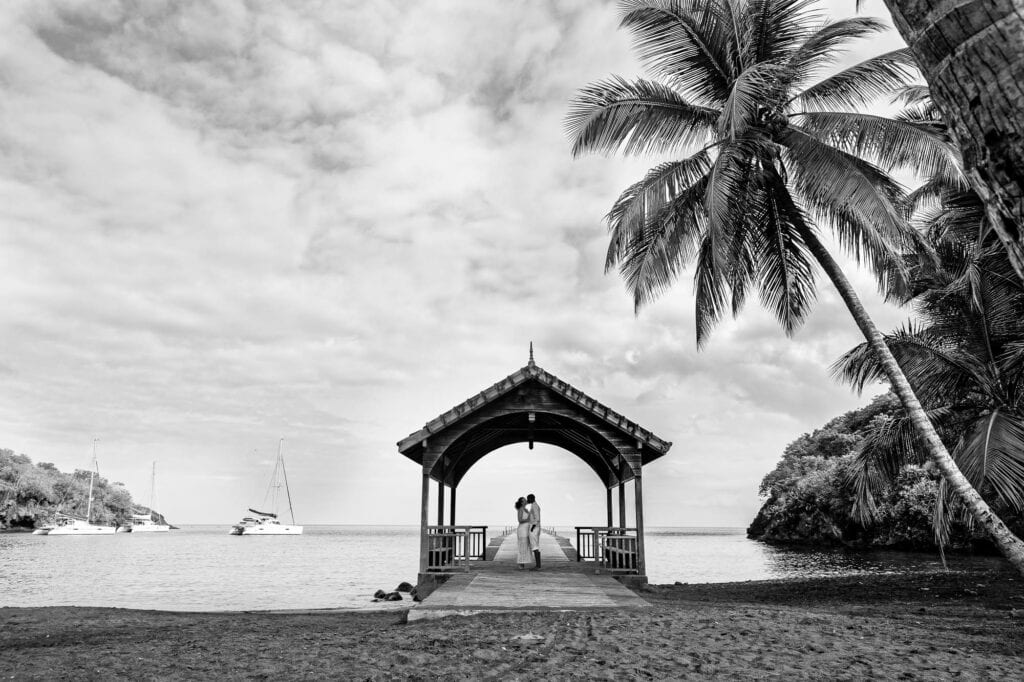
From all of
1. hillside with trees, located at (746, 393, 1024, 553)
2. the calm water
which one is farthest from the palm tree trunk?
the calm water

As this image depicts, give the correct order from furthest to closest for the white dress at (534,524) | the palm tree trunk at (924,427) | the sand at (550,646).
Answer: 1. the white dress at (534,524)
2. the palm tree trunk at (924,427)
3. the sand at (550,646)

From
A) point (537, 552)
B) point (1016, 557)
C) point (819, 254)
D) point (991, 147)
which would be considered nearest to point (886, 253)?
point (819, 254)

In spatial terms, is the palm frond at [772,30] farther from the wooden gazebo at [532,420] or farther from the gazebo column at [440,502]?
the gazebo column at [440,502]

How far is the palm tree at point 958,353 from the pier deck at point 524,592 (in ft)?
18.7

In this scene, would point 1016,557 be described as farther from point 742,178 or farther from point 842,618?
point 742,178

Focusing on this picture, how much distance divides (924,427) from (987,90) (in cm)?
1045

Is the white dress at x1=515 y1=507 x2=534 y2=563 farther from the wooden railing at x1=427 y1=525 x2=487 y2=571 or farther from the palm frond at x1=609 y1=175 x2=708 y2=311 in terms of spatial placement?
the palm frond at x1=609 y1=175 x2=708 y2=311

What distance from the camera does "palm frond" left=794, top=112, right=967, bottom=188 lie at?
10.3 meters

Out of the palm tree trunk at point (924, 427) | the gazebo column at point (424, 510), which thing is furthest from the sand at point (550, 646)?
the gazebo column at point (424, 510)

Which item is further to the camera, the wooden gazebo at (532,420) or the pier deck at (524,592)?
the wooden gazebo at (532,420)

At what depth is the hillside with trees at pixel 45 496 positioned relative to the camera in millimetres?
76062

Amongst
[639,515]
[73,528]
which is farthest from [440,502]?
[73,528]

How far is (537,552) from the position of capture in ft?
48.2

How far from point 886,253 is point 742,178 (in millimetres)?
2623
